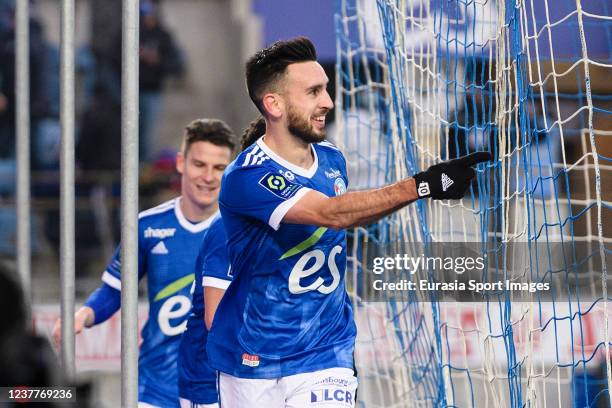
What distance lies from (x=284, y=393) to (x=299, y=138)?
89cm

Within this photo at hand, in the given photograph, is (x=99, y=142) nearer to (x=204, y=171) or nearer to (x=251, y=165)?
(x=204, y=171)

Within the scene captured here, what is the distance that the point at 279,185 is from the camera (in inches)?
153

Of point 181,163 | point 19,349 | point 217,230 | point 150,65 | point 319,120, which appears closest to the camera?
point 19,349

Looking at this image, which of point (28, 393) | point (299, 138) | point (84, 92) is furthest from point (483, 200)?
point (84, 92)

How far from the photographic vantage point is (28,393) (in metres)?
1.74

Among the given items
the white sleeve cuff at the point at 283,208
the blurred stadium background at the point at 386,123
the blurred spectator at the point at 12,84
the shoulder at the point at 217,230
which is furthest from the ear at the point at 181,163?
the blurred spectator at the point at 12,84

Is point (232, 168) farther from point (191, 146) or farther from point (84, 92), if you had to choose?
point (84, 92)

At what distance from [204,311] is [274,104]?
106cm

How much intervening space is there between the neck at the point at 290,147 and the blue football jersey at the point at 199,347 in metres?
0.67

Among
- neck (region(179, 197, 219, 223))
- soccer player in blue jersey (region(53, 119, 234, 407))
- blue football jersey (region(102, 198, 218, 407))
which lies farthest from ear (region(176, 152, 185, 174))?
blue football jersey (region(102, 198, 218, 407))

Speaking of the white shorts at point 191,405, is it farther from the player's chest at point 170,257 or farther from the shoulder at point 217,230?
the shoulder at point 217,230

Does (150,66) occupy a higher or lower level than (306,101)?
higher

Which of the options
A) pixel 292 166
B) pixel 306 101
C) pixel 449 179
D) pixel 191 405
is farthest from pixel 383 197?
pixel 191 405

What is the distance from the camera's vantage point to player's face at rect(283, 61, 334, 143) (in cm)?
404
